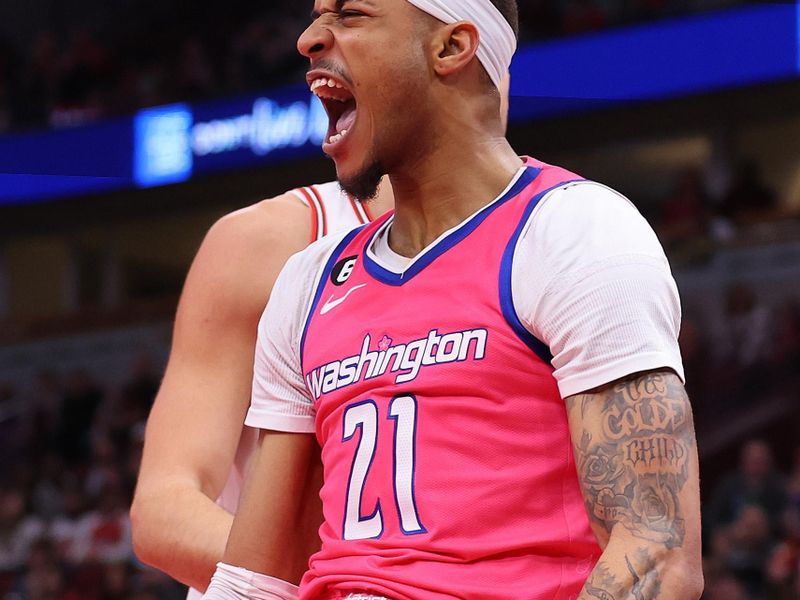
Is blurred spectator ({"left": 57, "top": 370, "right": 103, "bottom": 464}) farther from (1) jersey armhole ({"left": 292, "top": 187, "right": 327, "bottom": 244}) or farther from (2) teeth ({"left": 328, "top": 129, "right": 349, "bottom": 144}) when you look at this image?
(2) teeth ({"left": 328, "top": 129, "right": 349, "bottom": 144})

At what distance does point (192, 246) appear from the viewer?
55.3 ft

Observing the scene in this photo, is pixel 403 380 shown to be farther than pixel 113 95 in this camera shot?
No

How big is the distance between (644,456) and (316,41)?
2.54ft

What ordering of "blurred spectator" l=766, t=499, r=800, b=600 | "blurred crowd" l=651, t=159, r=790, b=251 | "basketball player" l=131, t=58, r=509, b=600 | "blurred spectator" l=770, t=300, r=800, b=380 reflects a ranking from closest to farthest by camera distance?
"basketball player" l=131, t=58, r=509, b=600 < "blurred spectator" l=766, t=499, r=800, b=600 < "blurred spectator" l=770, t=300, r=800, b=380 < "blurred crowd" l=651, t=159, r=790, b=251

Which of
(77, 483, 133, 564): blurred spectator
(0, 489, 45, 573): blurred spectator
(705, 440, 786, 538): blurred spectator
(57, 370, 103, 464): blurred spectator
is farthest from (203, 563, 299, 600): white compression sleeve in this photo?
Answer: (57, 370, 103, 464): blurred spectator

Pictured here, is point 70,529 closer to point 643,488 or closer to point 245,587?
point 245,587

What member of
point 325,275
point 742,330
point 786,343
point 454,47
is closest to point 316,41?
point 454,47

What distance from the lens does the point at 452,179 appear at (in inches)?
73.9

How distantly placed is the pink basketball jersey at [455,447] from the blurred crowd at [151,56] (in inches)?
448

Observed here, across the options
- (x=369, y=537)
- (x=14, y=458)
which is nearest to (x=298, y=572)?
(x=369, y=537)

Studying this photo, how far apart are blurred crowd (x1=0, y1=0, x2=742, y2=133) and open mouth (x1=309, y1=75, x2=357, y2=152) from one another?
11.2 metres

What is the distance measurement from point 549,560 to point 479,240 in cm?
43

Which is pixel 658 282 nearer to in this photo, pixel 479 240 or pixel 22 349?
pixel 479 240

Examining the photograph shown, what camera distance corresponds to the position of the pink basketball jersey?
1627mm
